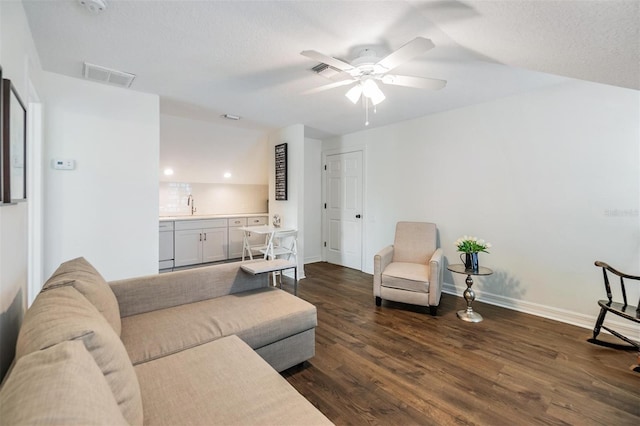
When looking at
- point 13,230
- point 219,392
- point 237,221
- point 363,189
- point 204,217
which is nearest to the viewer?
point 219,392

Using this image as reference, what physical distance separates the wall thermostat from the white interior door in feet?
12.2

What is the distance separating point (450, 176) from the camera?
3.80m

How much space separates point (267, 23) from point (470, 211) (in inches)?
121

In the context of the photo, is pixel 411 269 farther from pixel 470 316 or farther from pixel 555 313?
pixel 555 313

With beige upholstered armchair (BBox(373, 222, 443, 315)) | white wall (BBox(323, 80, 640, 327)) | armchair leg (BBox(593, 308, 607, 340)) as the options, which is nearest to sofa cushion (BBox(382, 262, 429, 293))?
beige upholstered armchair (BBox(373, 222, 443, 315))

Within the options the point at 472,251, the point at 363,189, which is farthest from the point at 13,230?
the point at 363,189

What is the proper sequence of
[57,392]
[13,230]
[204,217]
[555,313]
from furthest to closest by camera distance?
[204,217] < [555,313] < [13,230] < [57,392]

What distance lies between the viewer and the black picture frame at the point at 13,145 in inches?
53.4

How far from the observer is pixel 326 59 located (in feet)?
6.26

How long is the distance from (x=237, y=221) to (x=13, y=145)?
407 cm

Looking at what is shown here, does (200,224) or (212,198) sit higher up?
(212,198)

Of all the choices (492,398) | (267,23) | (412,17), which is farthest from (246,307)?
(412,17)

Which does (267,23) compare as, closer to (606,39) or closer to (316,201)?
(606,39)

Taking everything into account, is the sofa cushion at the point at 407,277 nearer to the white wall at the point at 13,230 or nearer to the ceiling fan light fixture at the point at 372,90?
the ceiling fan light fixture at the point at 372,90
